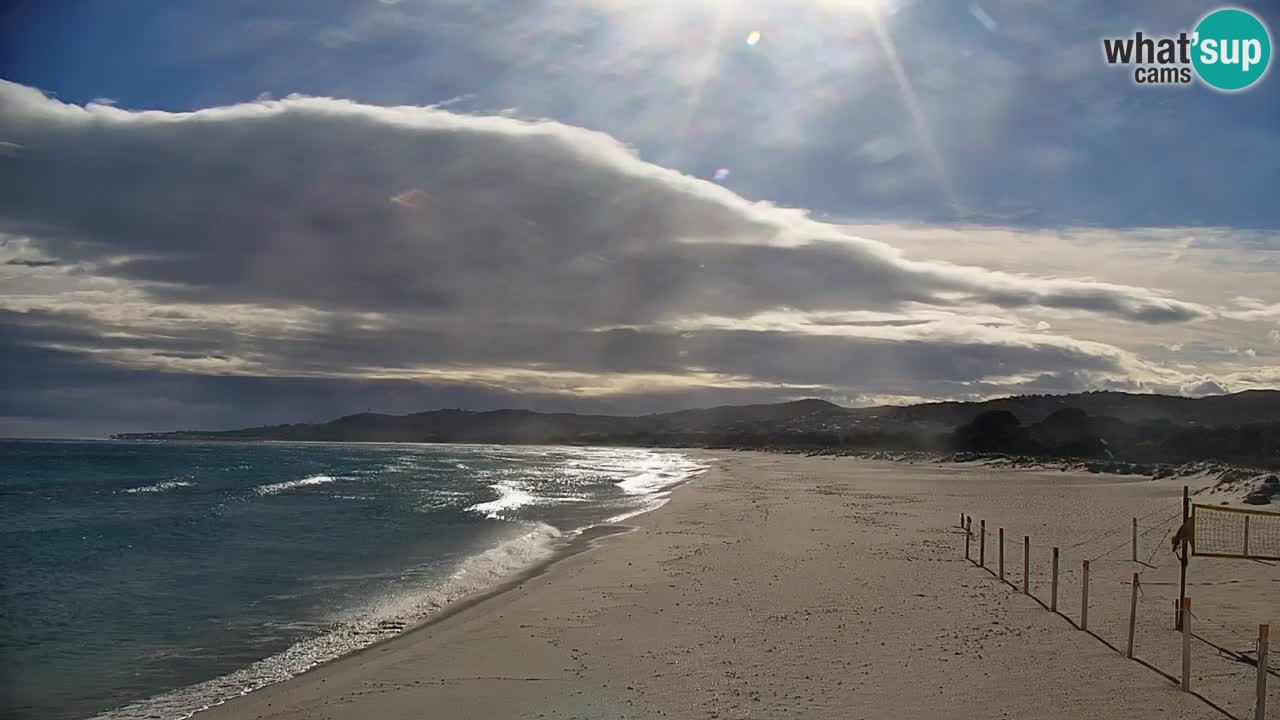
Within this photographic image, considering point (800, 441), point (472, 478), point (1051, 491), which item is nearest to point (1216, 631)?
point (1051, 491)

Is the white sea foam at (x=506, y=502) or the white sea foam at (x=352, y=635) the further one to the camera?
the white sea foam at (x=506, y=502)

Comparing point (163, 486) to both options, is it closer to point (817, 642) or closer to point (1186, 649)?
point (817, 642)

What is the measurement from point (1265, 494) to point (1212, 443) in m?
38.1

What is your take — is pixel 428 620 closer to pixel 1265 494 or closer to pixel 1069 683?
pixel 1069 683

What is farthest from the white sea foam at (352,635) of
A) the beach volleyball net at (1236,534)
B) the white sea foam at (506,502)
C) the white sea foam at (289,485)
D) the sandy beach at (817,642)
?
the white sea foam at (289,485)

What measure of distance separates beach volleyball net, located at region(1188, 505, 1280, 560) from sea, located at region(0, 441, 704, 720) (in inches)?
568

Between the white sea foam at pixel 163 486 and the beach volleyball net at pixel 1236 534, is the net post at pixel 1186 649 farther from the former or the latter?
the white sea foam at pixel 163 486

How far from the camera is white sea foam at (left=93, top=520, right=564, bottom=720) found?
33.6ft

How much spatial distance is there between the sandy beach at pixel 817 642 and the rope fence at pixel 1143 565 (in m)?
0.12

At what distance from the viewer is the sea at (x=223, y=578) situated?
452 inches

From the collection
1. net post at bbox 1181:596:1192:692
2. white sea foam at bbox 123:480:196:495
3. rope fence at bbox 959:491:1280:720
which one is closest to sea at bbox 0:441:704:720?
white sea foam at bbox 123:480:196:495

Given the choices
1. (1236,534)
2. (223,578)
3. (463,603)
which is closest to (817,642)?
(463,603)

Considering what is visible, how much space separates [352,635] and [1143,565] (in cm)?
1400

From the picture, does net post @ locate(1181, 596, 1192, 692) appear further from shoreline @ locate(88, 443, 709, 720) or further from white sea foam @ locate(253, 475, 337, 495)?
white sea foam @ locate(253, 475, 337, 495)
